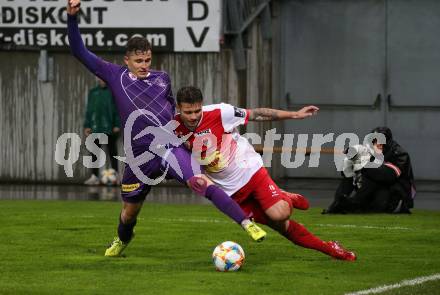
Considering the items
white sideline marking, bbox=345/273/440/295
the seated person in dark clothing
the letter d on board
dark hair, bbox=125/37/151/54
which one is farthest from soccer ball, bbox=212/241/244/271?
the letter d on board

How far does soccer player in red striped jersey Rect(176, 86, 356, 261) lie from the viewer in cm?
1209

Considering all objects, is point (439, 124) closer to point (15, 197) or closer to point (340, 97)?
point (340, 97)

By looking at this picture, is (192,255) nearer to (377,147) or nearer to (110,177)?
(377,147)

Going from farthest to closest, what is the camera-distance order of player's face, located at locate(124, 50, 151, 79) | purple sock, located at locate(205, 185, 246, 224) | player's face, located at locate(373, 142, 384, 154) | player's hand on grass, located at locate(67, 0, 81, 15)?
player's face, located at locate(373, 142, 384, 154), player's face, located at locate(124, 50, 151, 79), player's hand on grass, located at locate(67, 0, 81, 15), purple sock, located at locate(205, 185, 246, 224)

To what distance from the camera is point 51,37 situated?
960 inches

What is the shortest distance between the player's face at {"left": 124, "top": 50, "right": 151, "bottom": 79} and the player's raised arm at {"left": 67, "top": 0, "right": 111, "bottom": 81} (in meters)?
0.27

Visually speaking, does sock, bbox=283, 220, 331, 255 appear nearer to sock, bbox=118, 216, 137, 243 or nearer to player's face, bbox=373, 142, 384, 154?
sock, bbox=118, 216, 137, 243

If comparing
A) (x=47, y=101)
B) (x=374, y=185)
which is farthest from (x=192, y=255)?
(x=47, y=101)

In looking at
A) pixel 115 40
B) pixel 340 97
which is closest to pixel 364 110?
pixel 340 97

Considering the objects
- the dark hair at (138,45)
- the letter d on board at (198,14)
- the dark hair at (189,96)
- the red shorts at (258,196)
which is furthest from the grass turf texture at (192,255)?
the letter d on board at (198,14)

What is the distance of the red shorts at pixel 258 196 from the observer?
1212cm

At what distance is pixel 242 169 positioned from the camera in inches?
482

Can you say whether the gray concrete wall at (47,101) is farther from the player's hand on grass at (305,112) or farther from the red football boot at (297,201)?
the player's hand on grass at (305,112)

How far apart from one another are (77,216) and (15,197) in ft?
13.1
